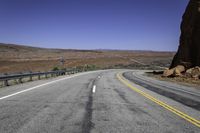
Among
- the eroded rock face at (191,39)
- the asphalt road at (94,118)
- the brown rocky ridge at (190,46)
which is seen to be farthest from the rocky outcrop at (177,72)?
the asphalt road at (94,118)

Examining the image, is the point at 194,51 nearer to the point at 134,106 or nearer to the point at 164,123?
the point at 134,106

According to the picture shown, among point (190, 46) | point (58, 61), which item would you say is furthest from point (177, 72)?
point (58, 61)

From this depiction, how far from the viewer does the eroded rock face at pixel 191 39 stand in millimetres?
32906

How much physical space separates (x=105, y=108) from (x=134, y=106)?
1247mm

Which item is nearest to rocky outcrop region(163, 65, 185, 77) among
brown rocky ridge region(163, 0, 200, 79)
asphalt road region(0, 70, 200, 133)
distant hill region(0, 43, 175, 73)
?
brown rocky ridge region(163, 0, 200, 79)

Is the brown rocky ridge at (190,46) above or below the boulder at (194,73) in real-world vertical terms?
above

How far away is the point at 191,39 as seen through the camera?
3425cm

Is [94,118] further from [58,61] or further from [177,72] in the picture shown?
[58,61]

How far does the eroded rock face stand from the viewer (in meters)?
32.9

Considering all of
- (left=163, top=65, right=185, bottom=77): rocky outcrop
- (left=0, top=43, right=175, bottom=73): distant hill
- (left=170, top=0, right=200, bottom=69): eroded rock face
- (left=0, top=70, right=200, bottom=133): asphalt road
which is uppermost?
(left=170, top=0, right=200, bottom=69): eroded rock face

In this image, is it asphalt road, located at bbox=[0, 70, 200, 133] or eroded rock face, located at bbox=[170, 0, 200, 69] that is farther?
eroded rock face, located at bbox=[170, 0, 200, 69]

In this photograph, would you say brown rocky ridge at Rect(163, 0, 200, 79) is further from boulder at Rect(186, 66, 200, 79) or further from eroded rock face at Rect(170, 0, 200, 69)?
boulder at Rect(186, 66, 200, 79)

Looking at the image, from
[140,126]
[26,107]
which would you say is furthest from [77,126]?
[26,107]

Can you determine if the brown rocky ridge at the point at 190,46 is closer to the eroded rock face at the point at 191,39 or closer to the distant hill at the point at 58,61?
the eroded rock face at the point at 191,39
